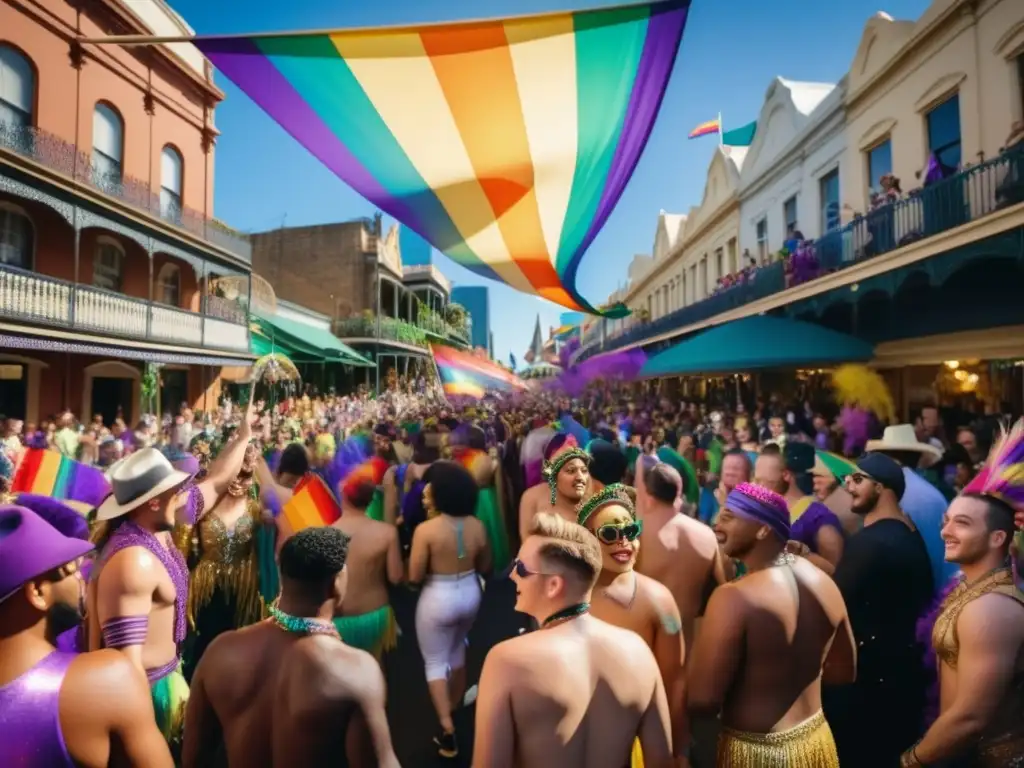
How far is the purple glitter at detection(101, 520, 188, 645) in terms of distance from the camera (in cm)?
247

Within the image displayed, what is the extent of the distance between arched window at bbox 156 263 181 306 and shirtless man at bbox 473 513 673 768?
58.1 ft

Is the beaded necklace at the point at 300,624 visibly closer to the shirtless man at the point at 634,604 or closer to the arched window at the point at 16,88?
the shirtless man at the point at 634,604

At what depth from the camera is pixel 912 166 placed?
11.1 meters

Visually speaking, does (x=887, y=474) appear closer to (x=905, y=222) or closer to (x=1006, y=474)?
(x=1006, y=474)

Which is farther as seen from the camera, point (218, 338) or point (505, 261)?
point (218, 338)

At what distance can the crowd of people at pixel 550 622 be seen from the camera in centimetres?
163

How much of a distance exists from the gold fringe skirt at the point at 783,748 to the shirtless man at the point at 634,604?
0.30m

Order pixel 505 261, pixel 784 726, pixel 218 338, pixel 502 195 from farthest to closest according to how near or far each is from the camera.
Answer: pixel 218 338
pixel 505 261
pixel 502 195
pixel 784 726

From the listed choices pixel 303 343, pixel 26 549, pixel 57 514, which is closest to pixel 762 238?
pixel 303 343

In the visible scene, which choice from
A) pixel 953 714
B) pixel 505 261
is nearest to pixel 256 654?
pixel 953 714

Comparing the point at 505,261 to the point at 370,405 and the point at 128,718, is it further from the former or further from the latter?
the point at 370,405

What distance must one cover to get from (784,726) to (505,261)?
4.75 metres

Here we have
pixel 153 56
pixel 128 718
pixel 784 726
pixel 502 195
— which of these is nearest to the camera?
pixel 128 718

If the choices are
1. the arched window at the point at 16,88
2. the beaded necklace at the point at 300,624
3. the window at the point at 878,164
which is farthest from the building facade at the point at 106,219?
the window at the point at 878,164
